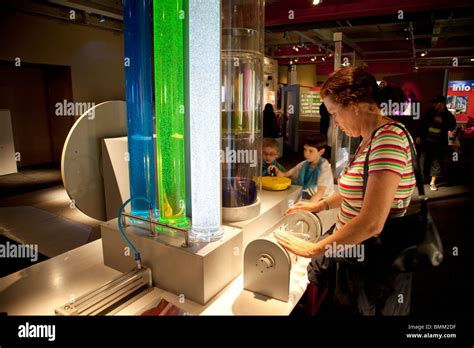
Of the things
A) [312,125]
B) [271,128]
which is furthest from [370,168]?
[312,125]

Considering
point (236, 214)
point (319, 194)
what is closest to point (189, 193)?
point (236, 214)

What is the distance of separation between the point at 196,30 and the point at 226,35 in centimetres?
39

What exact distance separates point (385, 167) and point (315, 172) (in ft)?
4.81

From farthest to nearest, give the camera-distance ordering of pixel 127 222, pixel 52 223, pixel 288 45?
pixel 288 45 < pixel 52 223 < pixel 127 222

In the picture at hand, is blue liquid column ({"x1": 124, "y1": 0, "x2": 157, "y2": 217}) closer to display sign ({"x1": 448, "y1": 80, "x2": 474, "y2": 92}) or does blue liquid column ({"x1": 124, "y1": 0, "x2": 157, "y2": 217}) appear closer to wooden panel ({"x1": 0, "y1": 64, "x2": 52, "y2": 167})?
wooden panel ({"x1": 0, "y1": 64, "x2": 52, "y2": 167})

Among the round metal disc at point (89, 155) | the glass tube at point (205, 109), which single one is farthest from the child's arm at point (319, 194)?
the round metal disc at point (89, 155)

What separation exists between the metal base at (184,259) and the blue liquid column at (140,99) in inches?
6.3

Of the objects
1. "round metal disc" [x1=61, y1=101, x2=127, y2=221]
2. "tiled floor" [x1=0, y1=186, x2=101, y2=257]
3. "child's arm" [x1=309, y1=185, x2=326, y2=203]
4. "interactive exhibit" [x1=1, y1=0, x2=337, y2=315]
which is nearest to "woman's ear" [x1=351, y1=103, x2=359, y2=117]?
"interactive exhibit" [x1=1, y1=0, x2=337, y2=315]

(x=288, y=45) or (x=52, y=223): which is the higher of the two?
(x=288, y=45)

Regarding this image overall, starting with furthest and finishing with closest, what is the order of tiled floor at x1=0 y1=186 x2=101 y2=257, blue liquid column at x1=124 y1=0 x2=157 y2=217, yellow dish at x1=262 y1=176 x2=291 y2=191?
tiled floor at x1=0 y1=186 x2=101 y2=257 → yellow dish at x1=262 y1=176 x2=291 y2=191 → blue liquid column at x1=124 y1=0 x2=157 y2=217

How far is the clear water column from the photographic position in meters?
1.58

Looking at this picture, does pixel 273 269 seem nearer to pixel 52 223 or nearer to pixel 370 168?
pixel 370 168

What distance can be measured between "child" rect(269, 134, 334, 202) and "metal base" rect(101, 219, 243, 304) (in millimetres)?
1112

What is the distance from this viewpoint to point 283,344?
1165 millimetres
